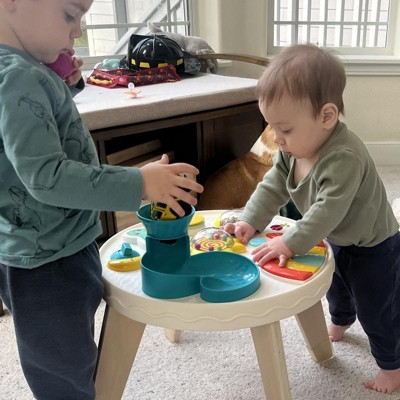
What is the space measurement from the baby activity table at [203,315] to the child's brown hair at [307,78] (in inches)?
10.7

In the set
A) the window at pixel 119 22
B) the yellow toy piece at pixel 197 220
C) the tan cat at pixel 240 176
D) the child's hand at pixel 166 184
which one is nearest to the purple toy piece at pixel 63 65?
the child's hand at pixel 166 184

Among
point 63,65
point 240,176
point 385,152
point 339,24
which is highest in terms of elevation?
point 63,65

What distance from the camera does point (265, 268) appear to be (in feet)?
2.70

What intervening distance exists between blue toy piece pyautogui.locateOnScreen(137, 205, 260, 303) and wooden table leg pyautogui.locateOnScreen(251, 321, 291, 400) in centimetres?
8

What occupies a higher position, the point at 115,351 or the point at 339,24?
the point at 339,24

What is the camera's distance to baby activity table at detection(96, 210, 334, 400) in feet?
2.39

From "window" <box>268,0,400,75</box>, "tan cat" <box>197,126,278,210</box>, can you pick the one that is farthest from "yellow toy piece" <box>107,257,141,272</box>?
"window" <box>268,0,400,75</box>

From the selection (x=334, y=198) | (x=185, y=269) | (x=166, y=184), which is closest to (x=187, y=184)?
(x=166, y=184)

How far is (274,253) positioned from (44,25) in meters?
0.50

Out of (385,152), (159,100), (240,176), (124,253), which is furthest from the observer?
(385,152)

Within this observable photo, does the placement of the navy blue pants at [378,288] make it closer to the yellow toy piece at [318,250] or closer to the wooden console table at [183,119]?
the yellow toy piece at [318,250]

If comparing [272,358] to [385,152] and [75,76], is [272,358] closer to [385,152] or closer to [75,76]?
[75,76]

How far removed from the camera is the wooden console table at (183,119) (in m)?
1.45

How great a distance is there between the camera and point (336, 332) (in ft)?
3.83
